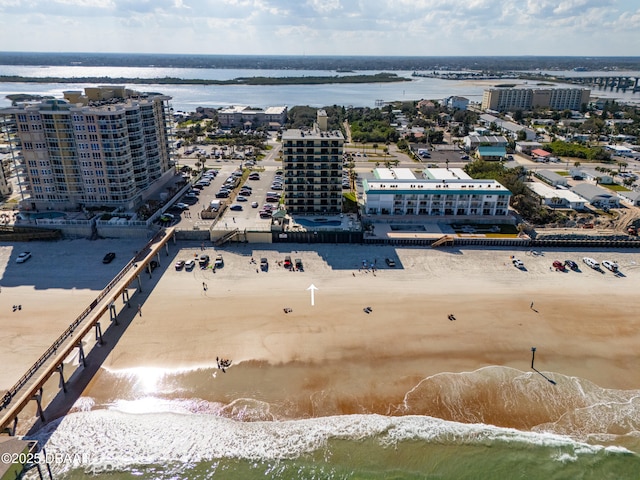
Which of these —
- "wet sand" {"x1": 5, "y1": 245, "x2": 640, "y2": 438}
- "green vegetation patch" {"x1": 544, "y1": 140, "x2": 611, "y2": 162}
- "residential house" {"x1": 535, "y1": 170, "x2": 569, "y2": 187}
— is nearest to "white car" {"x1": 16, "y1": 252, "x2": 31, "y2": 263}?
"wet sand" {"x1": 5, "y1": 245, "x2": 640, "y2": 438}

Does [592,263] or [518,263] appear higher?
[592,263]

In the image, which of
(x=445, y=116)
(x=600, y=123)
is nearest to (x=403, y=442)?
(x=600, y=123)

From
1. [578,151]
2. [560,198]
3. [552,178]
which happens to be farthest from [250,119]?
[560,198]

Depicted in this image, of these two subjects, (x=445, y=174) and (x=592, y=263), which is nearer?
(x=592, y=263)

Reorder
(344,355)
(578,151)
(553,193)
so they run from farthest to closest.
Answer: (578,151)
(553,193)
(344,355)

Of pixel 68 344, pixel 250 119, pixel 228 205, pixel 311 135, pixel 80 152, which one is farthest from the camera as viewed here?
pixel 250 119

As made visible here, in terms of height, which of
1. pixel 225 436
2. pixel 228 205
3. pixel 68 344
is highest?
pixel 228 205

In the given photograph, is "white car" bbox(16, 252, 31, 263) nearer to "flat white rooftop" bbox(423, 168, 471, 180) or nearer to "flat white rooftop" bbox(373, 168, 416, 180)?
"flat white rooftop" bbox(373, 168, 416, 180)

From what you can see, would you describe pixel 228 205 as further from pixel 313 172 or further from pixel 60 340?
pixel 60 340
